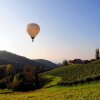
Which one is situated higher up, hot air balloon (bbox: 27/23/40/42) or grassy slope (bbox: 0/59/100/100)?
hot air balloon (bbox: 27/23/40/42)

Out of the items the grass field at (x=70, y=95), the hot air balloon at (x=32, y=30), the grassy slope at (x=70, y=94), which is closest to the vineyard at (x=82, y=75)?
the grassy slope at (x=70, y=94)

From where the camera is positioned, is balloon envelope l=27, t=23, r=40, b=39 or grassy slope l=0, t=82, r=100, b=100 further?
grassy slope l=0, t=82, r=100, b=100

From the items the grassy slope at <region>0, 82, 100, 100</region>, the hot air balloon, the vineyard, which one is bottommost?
the grassy slope at <region>0, 82, 100, 100</region>

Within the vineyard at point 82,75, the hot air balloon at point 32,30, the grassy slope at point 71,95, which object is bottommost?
the grassy slope at point 71,95

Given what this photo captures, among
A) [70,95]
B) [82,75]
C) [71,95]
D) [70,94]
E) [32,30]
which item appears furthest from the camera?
[82,75]

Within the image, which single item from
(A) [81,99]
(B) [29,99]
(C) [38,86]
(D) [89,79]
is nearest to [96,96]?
(A) [81,99]

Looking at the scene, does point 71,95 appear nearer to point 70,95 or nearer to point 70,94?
point 70,95

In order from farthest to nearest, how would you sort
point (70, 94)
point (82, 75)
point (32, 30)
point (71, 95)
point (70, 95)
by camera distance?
point (82, 75)
point (70, 94)
point (70, 95)
point (71, 95)
point (32, 30)

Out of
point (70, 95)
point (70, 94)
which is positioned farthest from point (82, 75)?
point (70, 95)

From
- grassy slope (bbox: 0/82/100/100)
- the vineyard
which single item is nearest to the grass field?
grassy slope (bbox: 0/82/100/100)

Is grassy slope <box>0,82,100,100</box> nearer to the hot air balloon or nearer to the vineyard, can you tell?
the vineyard

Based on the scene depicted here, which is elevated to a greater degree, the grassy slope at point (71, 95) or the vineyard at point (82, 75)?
the vineyard at point (82, 75)

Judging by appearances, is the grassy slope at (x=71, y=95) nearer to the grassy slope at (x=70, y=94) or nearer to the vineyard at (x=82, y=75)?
the grassy slope at (x=70, y=94)

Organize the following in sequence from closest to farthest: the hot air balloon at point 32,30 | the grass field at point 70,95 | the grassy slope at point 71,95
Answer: the hot air balloon at point 32,30, the grassy slope at point 71,95, the grass field at point 70,95
